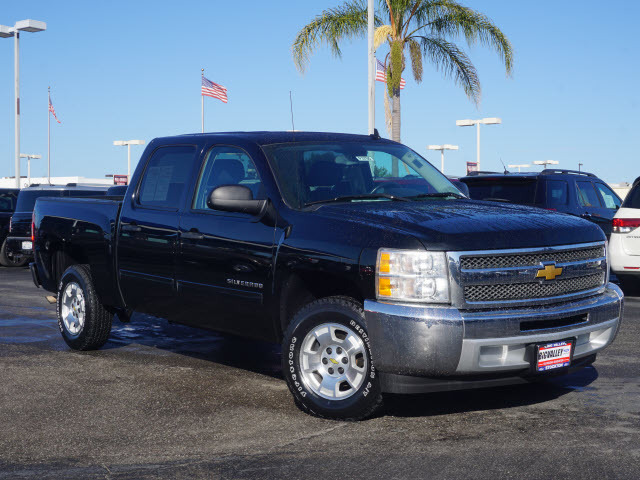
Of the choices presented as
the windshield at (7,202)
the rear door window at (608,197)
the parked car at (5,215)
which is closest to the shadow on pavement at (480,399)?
the rear door window at (608,197)

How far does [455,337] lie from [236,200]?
1851 mm

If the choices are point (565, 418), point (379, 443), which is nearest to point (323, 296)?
point (379, 443)

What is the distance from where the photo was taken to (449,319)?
5.12m

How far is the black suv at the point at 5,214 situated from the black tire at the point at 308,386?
52.5 ft

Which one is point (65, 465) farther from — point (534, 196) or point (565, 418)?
point (534, 196)

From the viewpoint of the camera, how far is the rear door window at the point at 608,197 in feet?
49.7

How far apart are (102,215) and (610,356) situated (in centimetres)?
456

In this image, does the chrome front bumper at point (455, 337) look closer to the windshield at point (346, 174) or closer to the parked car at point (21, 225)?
the windshield at point (346, 174)

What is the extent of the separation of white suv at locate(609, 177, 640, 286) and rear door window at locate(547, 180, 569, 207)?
1638 millimetres

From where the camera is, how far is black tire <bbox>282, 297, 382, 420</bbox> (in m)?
5.46

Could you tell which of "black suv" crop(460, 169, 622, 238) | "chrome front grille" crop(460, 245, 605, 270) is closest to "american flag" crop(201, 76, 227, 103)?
"black suv" crop(460, 169, 622, 238)

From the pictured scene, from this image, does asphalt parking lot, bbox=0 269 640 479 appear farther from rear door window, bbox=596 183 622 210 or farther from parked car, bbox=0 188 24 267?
parked car, bbox=0 188 24 267

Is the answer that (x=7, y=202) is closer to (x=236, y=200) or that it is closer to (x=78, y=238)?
(x=78, y=238)

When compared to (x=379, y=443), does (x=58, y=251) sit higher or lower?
higher
